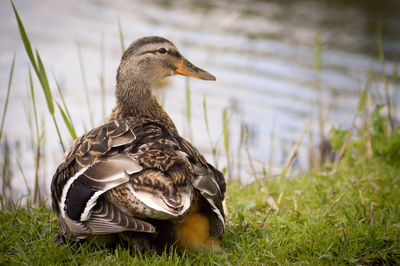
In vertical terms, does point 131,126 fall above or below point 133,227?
above

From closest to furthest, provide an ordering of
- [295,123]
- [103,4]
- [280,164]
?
[280,164], [295,123], [103,4]

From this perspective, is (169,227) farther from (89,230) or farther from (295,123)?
(295,123)

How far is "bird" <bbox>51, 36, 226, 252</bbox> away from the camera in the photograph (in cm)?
269

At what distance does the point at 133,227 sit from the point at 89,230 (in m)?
0.32

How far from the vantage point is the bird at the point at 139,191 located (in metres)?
2.69

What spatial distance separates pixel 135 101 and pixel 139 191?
1.28 m

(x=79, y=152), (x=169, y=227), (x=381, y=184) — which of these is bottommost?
(x=381, y=184)

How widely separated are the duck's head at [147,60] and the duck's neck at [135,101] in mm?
43

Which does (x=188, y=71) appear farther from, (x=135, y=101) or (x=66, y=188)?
(x=66, y=188)

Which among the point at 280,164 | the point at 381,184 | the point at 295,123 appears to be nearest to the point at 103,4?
the point at 295,123

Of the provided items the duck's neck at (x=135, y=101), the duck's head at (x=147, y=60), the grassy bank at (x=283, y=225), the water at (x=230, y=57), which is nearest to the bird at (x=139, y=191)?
the grassy bank at (x=283, y=225)

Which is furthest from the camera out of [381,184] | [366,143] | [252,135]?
[252,135]

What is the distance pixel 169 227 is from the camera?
2.95 meters

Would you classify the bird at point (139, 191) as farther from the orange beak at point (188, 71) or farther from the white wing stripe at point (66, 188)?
the orange beak at point (188, 71)
